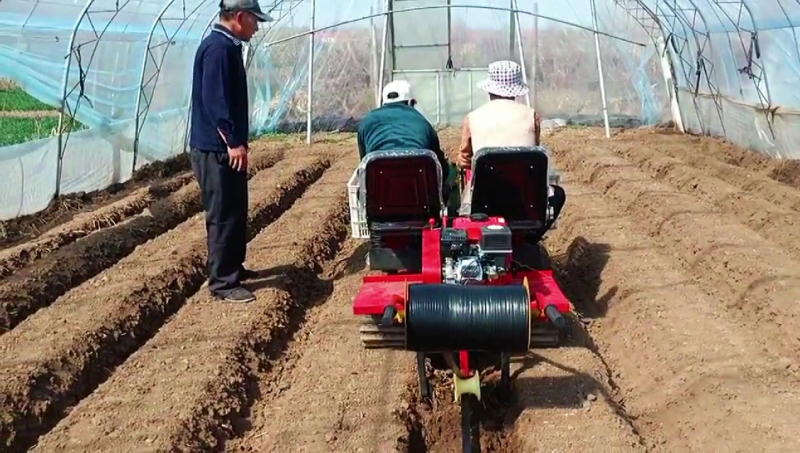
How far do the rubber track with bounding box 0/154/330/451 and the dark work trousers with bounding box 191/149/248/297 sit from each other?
604mm

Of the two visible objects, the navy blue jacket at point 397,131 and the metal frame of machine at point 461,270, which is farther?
the navy blue jacket at point 397,131

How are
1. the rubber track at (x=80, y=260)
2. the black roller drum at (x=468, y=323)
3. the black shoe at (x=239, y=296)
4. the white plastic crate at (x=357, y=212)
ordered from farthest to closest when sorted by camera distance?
the rubber track at (x=80, y=260)
the black shoe at (x=239, y=296)
the white plastic crate at (x=357, y=212)
the black roller drum at (x=468, y=323)


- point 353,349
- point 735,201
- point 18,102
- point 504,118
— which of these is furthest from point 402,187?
point 18,102

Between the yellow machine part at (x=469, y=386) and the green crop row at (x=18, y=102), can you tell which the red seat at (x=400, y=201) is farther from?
the green crop row at (x=18, y=102)

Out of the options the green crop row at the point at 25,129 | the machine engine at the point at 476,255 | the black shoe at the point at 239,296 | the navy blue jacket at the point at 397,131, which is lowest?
the black shoe at the point at 239,296

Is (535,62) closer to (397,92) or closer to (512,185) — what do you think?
(397,92)

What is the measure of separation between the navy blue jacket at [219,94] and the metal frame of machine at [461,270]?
3.58 feet

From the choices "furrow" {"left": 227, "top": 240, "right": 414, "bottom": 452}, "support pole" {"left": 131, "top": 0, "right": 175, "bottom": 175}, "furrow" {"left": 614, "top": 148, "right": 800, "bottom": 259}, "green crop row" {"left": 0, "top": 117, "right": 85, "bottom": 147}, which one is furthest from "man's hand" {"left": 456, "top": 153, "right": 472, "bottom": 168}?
"support pole" {"left": 131, "top": 0, "right": 175, "bottom": 175}

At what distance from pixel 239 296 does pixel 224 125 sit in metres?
1.25

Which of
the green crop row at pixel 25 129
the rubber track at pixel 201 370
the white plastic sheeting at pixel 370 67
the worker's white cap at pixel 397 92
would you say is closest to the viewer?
the rubber track at pixel 201 370

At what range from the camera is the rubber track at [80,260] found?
6.49 m

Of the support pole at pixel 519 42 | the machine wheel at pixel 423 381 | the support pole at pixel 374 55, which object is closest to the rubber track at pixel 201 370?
the machine wheel at pixel 423 381

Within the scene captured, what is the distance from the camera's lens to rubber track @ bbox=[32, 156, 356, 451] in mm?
4273

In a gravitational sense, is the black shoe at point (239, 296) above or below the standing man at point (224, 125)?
below
